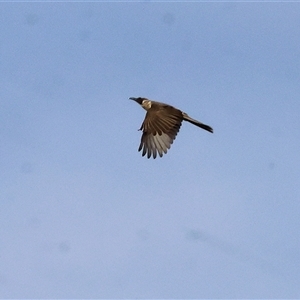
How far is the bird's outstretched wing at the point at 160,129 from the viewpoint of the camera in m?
62.6

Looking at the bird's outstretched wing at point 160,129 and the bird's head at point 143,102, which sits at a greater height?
the bird's head at point 143,102

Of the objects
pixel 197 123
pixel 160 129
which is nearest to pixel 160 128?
pixel 160 129

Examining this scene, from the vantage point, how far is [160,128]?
62.6 metres

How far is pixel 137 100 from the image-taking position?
65.1 metres

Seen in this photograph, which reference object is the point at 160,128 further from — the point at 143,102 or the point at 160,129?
the point at 143,102

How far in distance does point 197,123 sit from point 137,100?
324cm

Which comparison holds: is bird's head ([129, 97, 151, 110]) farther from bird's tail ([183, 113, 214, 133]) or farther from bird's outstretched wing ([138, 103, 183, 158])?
bird's tail ([183, 113, 214, 133])

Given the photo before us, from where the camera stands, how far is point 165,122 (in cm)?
6269

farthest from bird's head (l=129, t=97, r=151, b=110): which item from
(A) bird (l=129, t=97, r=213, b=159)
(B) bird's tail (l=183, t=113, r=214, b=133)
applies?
(B) bird's tail (l=183, t=113, r=214, b=133)

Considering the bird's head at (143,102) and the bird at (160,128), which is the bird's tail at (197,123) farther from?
the bird's head at (143,102)

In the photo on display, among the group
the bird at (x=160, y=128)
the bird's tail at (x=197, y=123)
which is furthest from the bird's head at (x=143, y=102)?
the bird's tail at (x=197, y=123)

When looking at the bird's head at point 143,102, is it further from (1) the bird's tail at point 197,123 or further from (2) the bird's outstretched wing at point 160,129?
(1) the bird's tail at point 197,123

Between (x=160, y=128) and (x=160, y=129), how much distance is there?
0.04 meters

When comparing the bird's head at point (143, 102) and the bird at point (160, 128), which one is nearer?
the bird at point (160, 128)
